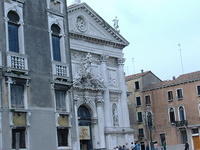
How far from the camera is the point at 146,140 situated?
60156 mm

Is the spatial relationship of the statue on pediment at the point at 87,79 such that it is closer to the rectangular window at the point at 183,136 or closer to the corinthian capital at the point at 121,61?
the corinthian capital at the point at 121,61

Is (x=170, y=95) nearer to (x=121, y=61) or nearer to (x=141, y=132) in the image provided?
(x=141, y=132)

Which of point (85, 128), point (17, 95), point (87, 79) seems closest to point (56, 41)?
point (17, 95)

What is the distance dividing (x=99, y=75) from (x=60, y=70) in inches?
600

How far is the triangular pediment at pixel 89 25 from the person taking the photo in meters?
38.5

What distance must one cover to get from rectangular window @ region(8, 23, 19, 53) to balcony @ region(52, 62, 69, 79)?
8.63 ft

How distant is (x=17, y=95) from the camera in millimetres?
21719

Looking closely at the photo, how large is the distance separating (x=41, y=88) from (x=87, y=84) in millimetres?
15234

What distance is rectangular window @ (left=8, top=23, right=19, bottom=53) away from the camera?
71.9 feet

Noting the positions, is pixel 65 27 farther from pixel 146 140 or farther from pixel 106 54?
pixel 146 140

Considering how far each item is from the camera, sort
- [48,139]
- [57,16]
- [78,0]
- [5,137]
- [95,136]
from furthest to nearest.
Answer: [78,0] → [95,136] → [57,16] → [48,139] → [5,137]

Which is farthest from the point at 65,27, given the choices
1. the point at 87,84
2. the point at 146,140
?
the point at 146,140

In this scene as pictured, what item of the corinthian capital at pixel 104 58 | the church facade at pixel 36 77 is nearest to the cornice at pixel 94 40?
the corinthian capital at pixel 104 58

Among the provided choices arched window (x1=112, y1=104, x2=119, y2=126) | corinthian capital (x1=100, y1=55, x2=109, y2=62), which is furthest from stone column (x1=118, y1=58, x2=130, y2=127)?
corinthian capital (x1=100, y1=55, x2=109, y2=62)
